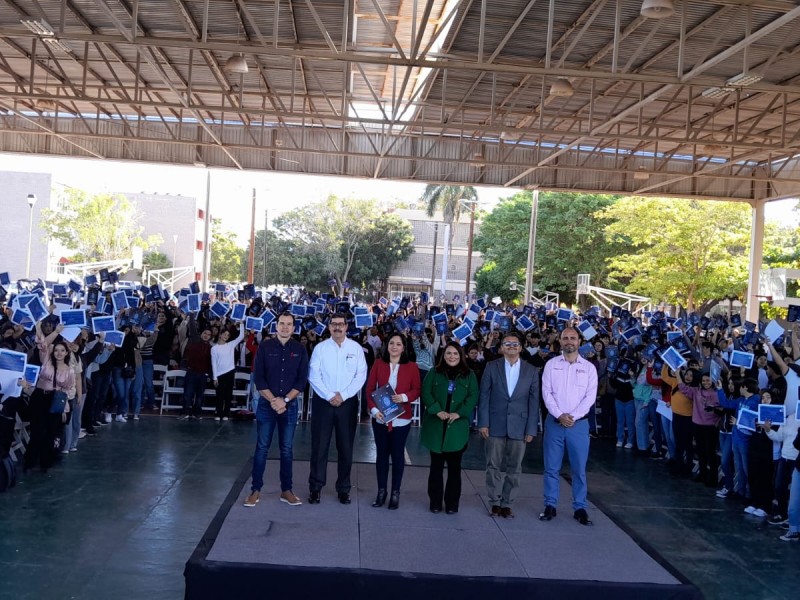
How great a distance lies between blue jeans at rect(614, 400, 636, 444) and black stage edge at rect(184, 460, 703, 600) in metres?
6.02

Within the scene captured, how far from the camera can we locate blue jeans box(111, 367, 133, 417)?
36.9 feet

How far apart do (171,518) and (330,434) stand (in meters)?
1.54

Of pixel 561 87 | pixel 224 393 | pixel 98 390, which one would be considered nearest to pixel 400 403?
pixel 98 390

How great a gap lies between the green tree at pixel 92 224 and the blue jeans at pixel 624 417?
38.9m

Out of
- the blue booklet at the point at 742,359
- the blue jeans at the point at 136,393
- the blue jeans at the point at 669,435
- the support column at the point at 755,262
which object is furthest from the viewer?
the support column at the point at 755,262

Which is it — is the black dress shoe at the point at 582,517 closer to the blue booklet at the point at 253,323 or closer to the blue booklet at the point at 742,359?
the blue booklet at the point at 742,359

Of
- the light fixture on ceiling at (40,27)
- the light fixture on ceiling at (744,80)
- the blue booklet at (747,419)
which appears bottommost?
the blue booklet at (747,419)

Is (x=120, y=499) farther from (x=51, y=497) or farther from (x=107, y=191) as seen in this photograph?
(x=107, y=191)

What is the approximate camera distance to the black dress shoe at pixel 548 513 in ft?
23.1

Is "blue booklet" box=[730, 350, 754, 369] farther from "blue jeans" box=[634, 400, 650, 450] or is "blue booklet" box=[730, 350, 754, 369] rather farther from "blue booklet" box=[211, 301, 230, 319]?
"blue booklet" box=[211, 301, 230, 319]

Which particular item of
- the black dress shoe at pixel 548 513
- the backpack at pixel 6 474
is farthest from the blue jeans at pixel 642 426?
the backpack at pixel 6 474

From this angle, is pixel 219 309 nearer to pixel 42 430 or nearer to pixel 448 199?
pixel 42 430

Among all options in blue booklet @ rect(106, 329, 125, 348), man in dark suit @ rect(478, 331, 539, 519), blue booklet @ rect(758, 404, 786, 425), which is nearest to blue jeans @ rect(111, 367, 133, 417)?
blue booklet @ rect(106, 329, 125, 348)

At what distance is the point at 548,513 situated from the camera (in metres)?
7.05
